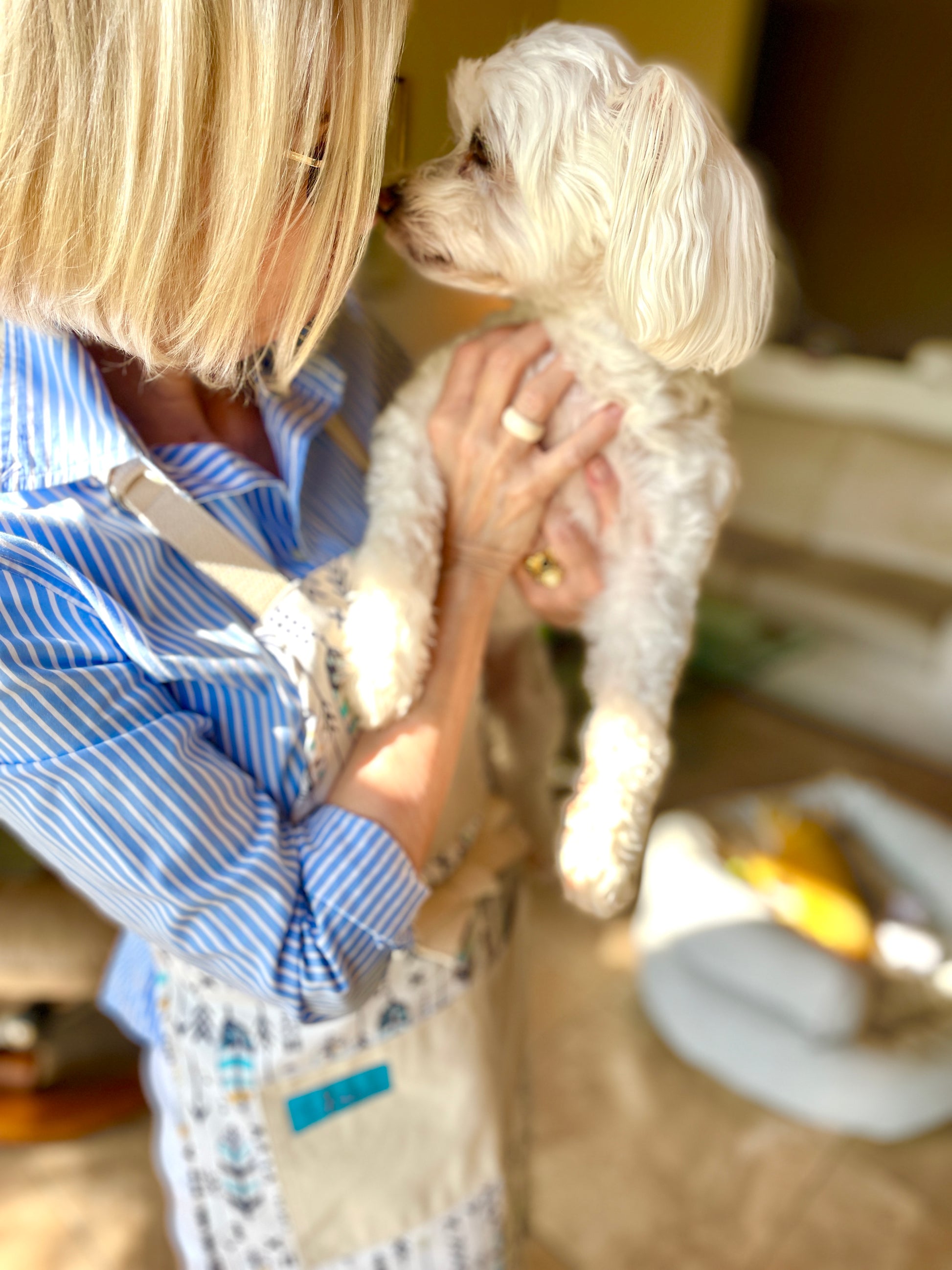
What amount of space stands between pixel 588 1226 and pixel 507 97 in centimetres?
152

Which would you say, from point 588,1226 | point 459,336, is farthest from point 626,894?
point 588,1226

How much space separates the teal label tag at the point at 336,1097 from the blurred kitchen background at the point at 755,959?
0.29 meters

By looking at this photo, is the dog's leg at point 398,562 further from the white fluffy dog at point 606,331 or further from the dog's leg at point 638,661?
the dog's leg at point 638,661

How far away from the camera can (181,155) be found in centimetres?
45

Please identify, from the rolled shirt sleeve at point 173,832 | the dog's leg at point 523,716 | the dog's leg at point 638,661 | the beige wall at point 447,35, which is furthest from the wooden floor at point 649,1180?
the beige wall at point 447,35

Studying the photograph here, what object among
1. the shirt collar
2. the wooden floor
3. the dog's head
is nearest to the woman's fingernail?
the dog's head

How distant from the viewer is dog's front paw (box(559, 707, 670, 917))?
0.68 m

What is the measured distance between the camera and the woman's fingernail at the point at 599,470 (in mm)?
778

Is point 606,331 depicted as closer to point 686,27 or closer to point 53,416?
point 686,27

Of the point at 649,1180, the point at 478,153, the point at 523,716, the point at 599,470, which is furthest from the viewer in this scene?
the point at 649,1180

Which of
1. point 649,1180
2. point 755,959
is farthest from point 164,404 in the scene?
point 649,1180

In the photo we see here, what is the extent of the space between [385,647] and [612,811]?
226 mm

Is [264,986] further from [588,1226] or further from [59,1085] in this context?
[59,1085]

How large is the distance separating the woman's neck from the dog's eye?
0.26 metres
